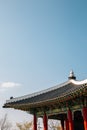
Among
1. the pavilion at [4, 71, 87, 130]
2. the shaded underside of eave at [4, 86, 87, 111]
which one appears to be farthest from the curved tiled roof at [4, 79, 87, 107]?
the shaded underside of eave at [4, 86, 87, 111]

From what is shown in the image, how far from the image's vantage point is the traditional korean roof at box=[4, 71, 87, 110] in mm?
A: 15050

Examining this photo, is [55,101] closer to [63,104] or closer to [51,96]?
[63,104]

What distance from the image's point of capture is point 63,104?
Result: 18.0m

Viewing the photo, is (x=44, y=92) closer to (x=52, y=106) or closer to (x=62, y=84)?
(x=62, y=84)

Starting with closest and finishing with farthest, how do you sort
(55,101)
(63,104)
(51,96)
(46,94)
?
(55,101) < (63,104) < (51,96) < (46,94)

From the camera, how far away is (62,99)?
16.1 m

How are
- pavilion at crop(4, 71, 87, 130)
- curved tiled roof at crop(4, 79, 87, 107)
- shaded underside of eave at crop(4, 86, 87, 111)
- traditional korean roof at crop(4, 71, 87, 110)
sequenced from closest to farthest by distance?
shaded underside of eave at crop(4, 86, 87, 111), traditional korean roof at crop(4, 71, 87, 110), pavilion at crop(4, 71, 87, 130), curved tiled roof at crop(4, 79, 87, 107)

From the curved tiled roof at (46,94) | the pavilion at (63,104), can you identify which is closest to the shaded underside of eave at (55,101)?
the pavilion at (63,104)

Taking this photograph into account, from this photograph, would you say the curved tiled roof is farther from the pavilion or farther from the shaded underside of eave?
the shaded underside of eave

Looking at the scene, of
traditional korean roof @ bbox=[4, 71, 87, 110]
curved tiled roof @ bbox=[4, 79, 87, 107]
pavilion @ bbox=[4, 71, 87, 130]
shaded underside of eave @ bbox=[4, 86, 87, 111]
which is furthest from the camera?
curved tiled roof @ bbox=[4, 79, 87, 107]

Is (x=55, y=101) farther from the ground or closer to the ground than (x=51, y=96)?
closer to the ground

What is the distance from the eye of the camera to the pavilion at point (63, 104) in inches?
611

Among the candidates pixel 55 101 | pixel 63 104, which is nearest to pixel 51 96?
pixel 63 104

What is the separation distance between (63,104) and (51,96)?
2965 mm
